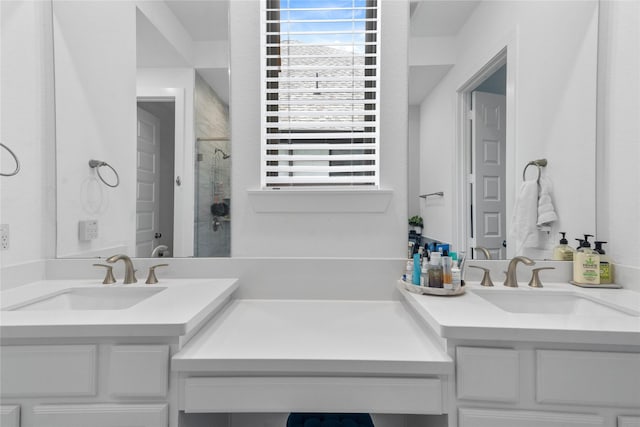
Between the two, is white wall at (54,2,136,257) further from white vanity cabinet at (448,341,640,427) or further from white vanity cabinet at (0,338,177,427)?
white vanity cabinet at (448,341,640,427)

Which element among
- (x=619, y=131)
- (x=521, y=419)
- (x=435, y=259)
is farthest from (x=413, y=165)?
(x=521, y=419)

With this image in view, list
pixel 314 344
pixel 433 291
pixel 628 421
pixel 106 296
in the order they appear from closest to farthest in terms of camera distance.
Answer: pixel 628 421, pixel 314 344, pixel 433 291, pixel 106 296

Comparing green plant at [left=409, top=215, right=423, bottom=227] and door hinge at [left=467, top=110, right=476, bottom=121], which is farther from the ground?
door hinge at [left=467, top=110, right=476, bottom=121]

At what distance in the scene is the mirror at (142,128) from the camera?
4.27ft

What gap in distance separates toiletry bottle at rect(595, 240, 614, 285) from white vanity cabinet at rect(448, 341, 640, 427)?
21.1 inches

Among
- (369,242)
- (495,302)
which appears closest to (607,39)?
(495,302)

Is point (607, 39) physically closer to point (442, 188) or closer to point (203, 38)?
point (442, 188)

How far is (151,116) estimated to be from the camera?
4.28 ft

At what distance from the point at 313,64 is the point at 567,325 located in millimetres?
1265

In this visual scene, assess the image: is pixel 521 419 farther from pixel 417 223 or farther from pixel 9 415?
pixel 9 415

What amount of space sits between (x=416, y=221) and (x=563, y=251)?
24.2 inches

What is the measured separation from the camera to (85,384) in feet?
2.65

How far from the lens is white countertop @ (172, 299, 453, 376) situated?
Result: 2.61 ft

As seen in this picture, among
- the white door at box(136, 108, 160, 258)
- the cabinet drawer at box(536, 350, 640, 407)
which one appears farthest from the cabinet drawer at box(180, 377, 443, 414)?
the white door at box(136, 108, 160, 258)
